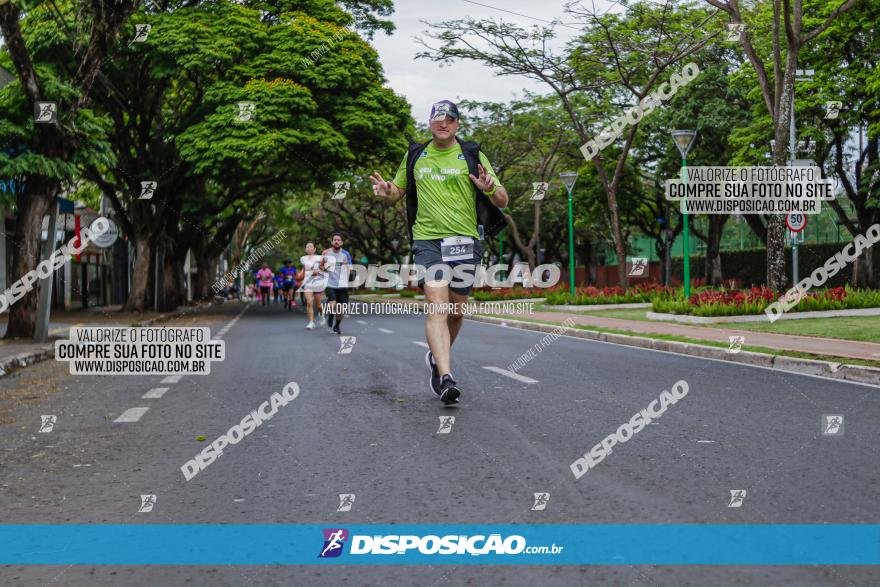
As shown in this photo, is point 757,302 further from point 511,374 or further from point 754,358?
point 511,374

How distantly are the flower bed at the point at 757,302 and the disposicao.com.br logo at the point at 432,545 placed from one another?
15.5 meters

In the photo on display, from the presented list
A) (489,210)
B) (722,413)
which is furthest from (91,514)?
(722,413)

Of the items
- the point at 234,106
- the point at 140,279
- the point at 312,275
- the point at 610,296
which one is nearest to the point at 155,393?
the point at 312,275

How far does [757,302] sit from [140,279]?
58.5 feet

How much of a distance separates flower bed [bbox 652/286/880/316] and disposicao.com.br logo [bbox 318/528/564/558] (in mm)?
15544

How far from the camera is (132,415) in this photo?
7398mm

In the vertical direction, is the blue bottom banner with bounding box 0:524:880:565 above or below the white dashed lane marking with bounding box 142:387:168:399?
above

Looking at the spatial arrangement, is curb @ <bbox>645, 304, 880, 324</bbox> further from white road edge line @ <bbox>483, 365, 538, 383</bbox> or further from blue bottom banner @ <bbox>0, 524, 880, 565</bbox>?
blue bottom banner @ <bbox>0, 524, 880, 565</bbox>

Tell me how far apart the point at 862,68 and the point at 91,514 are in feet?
100

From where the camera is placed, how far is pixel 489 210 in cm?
739

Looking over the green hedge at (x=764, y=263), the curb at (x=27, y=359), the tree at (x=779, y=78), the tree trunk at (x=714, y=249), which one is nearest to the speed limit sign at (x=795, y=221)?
the tree at (x=779, y=78)

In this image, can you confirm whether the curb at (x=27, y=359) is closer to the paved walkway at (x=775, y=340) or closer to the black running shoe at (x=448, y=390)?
the black running shoe at (x=448, y=390)

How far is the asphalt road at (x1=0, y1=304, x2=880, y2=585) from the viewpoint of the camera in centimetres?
347

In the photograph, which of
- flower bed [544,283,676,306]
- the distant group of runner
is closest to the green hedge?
flower bed [544,283,676,306]
